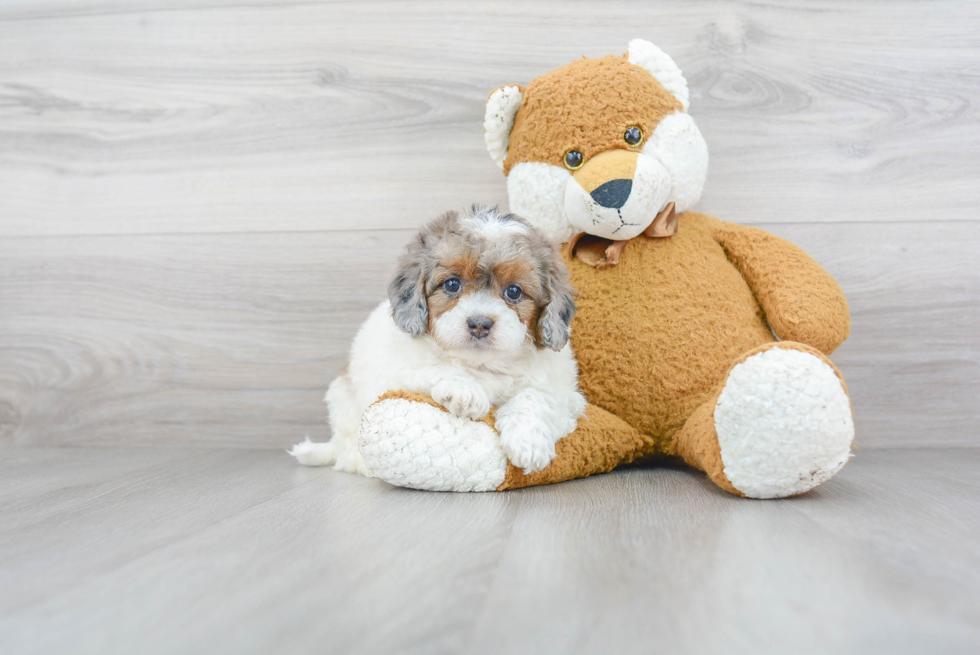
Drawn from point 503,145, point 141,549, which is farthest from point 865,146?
point 141,549

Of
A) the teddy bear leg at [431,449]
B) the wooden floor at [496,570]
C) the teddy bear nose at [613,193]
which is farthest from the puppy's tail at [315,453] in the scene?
the teddy bear nose at [613,193]

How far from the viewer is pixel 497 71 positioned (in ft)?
5.70

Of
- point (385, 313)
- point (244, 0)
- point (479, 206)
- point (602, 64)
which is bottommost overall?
point (385, 313)

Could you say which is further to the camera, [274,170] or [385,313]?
[274,170]

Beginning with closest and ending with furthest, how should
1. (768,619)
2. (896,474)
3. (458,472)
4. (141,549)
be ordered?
(768,619) → (141,549) → (458,472) → (896,474)

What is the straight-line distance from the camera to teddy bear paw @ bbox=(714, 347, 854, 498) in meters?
1.02

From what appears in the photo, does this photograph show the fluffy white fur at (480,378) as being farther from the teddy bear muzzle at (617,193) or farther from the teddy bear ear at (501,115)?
the teddy bear ear at (501,115)

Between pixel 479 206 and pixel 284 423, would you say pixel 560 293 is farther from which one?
pixel 284 423

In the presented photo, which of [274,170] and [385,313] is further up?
[274,170]

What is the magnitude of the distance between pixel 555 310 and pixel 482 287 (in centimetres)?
14

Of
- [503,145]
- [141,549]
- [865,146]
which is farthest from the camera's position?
[865,146]

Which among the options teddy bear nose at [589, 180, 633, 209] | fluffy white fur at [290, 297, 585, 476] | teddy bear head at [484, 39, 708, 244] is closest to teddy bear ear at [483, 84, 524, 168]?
teddy bear head at [484, 39, 708, 244]

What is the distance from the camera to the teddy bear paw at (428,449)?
113 cm

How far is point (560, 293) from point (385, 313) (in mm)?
380
